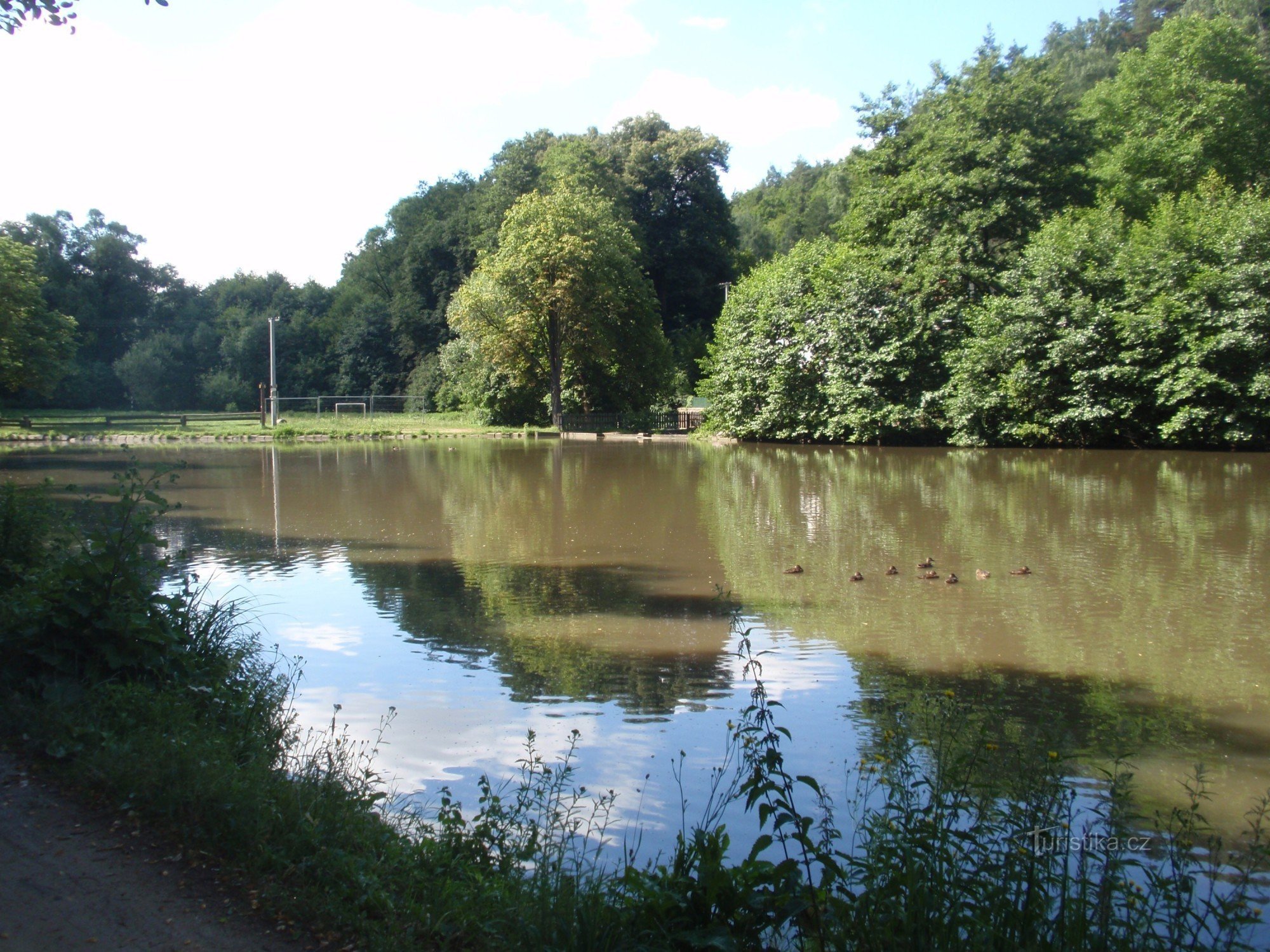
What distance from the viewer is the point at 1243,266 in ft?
91.8

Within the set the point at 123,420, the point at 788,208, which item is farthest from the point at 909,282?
the point at 788,208

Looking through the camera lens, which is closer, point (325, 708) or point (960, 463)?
point (325, 708)

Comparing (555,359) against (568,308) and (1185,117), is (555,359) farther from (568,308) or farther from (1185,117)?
(1185,117)

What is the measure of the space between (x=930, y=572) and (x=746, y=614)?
292cm

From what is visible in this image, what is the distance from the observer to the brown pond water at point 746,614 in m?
6.39

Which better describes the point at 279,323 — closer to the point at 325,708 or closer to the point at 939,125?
the point at 939,125

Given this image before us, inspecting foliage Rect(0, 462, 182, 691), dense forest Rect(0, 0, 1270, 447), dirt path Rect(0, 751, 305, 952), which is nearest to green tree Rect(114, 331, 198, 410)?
dense forest Rect(0, 0, 1270, 447)

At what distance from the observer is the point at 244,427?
5094 cm

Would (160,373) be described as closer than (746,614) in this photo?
No

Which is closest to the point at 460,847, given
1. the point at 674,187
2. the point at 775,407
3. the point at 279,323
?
the point at 775,407

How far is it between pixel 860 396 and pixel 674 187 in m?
32.8

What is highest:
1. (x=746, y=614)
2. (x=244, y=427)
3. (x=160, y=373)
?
(x=160, y=373)

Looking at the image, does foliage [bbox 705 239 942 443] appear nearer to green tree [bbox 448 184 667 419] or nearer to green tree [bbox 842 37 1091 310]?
green tree [bbox 842 37 1091 310]

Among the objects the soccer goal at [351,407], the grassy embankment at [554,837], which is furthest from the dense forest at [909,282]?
the grassy embankment at [554,837]
